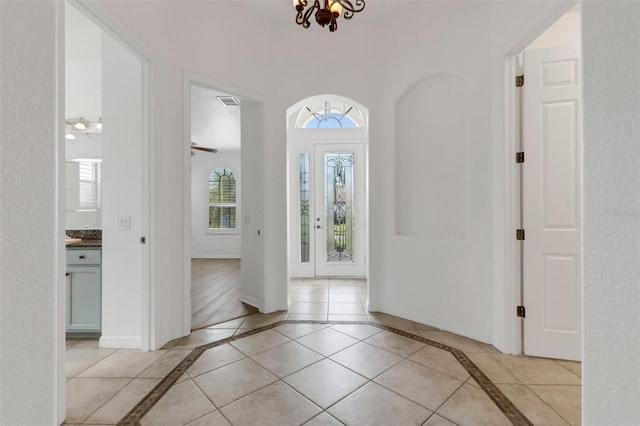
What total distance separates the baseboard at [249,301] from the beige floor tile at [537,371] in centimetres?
254

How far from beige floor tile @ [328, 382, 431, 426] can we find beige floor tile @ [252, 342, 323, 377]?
483 mm

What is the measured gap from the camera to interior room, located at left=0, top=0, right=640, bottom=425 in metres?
0.76

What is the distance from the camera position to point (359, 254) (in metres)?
4.90

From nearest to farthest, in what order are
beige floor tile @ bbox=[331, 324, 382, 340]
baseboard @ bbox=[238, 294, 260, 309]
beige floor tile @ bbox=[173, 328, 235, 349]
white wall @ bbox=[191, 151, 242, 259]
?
beige floor tile @ bbox=[173, 328, 235, 349] < beige floor tile @ bbox=[331, 324, 382, 340] < baseboard @ bbox=[238, 294, 260, 309] < white wall @ bbox=[191, 151, 242, 259]

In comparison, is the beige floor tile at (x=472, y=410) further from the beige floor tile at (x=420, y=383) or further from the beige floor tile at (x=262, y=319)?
the beige floor tile at (x=262, y=319)

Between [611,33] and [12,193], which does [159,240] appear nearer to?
[12,193]

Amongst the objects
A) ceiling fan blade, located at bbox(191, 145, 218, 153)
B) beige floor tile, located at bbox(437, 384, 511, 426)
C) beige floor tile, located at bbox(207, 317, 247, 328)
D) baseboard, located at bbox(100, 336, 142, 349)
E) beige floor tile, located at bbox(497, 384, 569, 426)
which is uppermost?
ceiling fan blade, located at bbox(191, 145, 218, 153)

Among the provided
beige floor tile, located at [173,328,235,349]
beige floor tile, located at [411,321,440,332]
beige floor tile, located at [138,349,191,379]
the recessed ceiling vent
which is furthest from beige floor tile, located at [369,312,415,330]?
the recessed ceiling vent

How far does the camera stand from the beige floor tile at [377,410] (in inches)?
58.9

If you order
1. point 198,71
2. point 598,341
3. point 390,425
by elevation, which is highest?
point 198,71

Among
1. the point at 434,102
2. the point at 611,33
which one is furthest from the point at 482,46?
the point at 611,33

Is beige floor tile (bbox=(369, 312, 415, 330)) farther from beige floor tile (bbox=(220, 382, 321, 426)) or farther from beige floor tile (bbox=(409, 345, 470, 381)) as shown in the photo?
beige floor tile (bbox=(220, 382, 321, 426))

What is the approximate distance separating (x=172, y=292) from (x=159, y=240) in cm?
50

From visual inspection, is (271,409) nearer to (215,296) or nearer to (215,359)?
(215,359)
